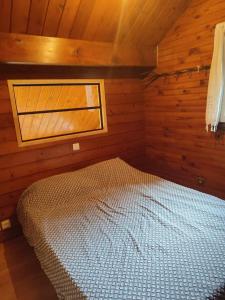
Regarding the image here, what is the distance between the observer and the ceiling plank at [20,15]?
1611 millimetres

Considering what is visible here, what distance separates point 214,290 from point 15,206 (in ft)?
6.35

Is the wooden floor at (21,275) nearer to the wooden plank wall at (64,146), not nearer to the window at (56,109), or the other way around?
the wooden plank wall at (64,146)

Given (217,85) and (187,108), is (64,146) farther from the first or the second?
(217,85)

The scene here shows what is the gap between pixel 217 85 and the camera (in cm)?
203

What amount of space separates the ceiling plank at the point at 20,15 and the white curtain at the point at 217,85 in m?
1.68

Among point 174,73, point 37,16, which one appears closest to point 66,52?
point 37,16

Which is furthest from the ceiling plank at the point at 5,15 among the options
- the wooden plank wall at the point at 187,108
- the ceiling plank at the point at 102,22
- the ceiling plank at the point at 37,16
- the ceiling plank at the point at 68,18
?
the wooden plank wall at the point at 187,108

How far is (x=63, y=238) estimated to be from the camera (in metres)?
1.48

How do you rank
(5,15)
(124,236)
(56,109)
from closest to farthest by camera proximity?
(124,236) < (5,15) < (56,109)

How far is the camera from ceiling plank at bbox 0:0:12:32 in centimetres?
158

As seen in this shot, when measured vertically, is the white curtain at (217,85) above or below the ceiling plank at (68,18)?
below

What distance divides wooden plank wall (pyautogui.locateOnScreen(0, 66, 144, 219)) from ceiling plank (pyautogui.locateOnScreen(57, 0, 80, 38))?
0.37 m

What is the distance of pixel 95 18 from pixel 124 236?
192 cm

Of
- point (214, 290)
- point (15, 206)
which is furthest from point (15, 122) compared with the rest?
Answer: point (214, 290)
